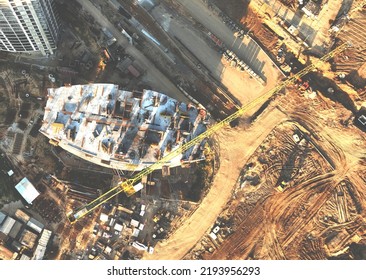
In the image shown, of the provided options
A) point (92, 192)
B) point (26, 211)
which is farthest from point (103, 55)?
point (26, 211)

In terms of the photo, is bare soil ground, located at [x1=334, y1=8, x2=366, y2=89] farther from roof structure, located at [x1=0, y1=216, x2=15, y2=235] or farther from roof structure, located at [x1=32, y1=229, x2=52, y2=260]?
roof structure, located at [x1=0, y1=216, x2=15, y2=235]

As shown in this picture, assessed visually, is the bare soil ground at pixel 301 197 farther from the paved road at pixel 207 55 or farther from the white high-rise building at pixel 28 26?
the white high-rise building at pixel 28 26

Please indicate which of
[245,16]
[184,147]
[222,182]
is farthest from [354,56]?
[184,147]

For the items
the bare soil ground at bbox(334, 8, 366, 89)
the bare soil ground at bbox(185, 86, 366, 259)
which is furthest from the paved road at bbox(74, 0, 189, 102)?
the bare soil ground at bbox(334, 8, 366, 89)

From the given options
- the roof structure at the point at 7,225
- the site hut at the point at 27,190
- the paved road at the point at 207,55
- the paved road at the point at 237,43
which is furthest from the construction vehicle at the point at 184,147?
the roof structure at the point at 7,225

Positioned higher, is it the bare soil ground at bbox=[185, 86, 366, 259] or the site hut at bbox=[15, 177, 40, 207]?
the bare soil ground at bbox=[185, 86, 366, 259]

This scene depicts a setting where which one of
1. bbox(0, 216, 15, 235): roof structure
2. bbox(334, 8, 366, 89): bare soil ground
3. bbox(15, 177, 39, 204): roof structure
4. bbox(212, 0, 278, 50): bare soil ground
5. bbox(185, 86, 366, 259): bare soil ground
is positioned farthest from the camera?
bbox(212, 0, 278, 50): bare soil ground

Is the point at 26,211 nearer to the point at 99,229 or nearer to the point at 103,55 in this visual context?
the point at 99,229
